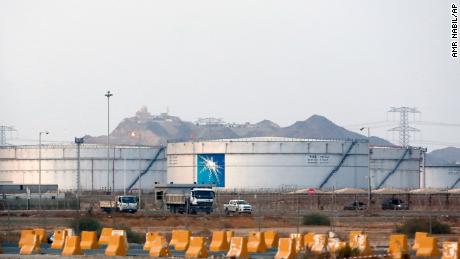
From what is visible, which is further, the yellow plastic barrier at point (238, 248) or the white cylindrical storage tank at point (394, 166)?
the white cylindrical storage tank at point (394, 166)

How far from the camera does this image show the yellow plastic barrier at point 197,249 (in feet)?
124

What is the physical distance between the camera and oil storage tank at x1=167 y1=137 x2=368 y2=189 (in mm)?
134500

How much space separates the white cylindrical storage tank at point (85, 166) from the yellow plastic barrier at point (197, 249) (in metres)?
112

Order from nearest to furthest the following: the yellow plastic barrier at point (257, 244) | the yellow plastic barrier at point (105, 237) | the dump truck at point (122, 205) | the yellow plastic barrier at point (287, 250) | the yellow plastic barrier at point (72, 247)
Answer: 1. the yellow plastic barrier at point (287, 250)
2. the yellow plastic barrier at point (72, 247)
3. the yellow plastic barrier at point (257, 244)
4. the yellow plastic barrier at point (105, 237)
5. the dump truck at point (122, 205)

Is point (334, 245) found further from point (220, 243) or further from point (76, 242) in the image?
point (76, 242)

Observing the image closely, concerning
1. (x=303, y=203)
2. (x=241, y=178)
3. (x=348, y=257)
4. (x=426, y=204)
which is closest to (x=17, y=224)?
(x=348, y=257)

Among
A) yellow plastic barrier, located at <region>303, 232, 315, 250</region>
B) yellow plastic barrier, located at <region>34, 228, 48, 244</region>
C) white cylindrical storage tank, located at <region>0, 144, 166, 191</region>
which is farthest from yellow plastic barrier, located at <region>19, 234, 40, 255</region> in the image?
white cylindrical storage tank, located at <region>0, 144, 166, 191</region>

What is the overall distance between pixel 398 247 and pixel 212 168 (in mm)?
98821

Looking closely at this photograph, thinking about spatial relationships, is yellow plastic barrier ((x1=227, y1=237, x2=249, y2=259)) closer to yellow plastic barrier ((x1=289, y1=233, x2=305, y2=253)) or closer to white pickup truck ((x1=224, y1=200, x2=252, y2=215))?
yellow plastic barrier ((x1=289, y1=233, x2=305, y2=253))

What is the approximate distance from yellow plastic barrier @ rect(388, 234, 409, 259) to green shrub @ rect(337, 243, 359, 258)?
1192 mm

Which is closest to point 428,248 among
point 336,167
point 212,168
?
point 336,167

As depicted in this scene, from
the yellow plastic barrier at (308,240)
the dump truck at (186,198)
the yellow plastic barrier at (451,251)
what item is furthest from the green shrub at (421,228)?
the dump truck at (186,198)

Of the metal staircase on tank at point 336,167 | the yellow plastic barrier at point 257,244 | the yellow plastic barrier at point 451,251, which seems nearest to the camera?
the yellow plastic barrier at point 451,251

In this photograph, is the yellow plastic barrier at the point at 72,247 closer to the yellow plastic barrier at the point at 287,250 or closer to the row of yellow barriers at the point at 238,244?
the row of yellow barriers at the point at 238,244
